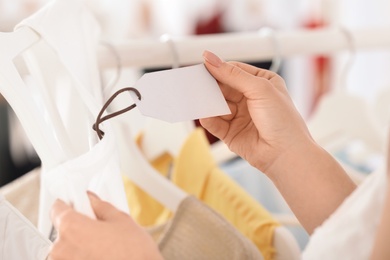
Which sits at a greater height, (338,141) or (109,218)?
(109,218)

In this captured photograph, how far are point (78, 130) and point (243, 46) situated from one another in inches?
12.5

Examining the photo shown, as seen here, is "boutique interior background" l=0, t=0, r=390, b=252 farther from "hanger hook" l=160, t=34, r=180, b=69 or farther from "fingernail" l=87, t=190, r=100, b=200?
"fingernail" l=87, t=190, r=100, b=200

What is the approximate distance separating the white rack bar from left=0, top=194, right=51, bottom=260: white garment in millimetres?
260

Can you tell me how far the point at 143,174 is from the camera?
2.39ft

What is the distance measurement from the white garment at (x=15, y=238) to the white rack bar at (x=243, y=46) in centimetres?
26

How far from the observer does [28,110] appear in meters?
0.44

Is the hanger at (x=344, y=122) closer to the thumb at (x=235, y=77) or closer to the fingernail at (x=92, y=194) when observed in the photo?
the thumb at (x=235, y=77)

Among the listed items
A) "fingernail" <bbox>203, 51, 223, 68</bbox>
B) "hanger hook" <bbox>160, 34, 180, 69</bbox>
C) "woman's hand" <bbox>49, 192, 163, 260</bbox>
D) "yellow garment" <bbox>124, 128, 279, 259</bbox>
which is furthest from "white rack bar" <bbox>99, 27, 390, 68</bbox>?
"woman's hand" <bbox>49, 192, 163, 260</bbox>

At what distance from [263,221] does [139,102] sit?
0.28 metres

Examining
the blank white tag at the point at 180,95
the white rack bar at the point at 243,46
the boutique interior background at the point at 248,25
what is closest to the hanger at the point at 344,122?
the white rack bar at the point at 243,46

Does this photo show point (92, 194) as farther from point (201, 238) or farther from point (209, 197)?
point (209, 197)

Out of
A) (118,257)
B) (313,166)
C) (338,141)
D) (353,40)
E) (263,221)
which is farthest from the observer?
(338,141)

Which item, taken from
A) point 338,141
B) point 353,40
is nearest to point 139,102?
point 353,40

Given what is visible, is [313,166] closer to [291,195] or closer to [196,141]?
[291,195]
